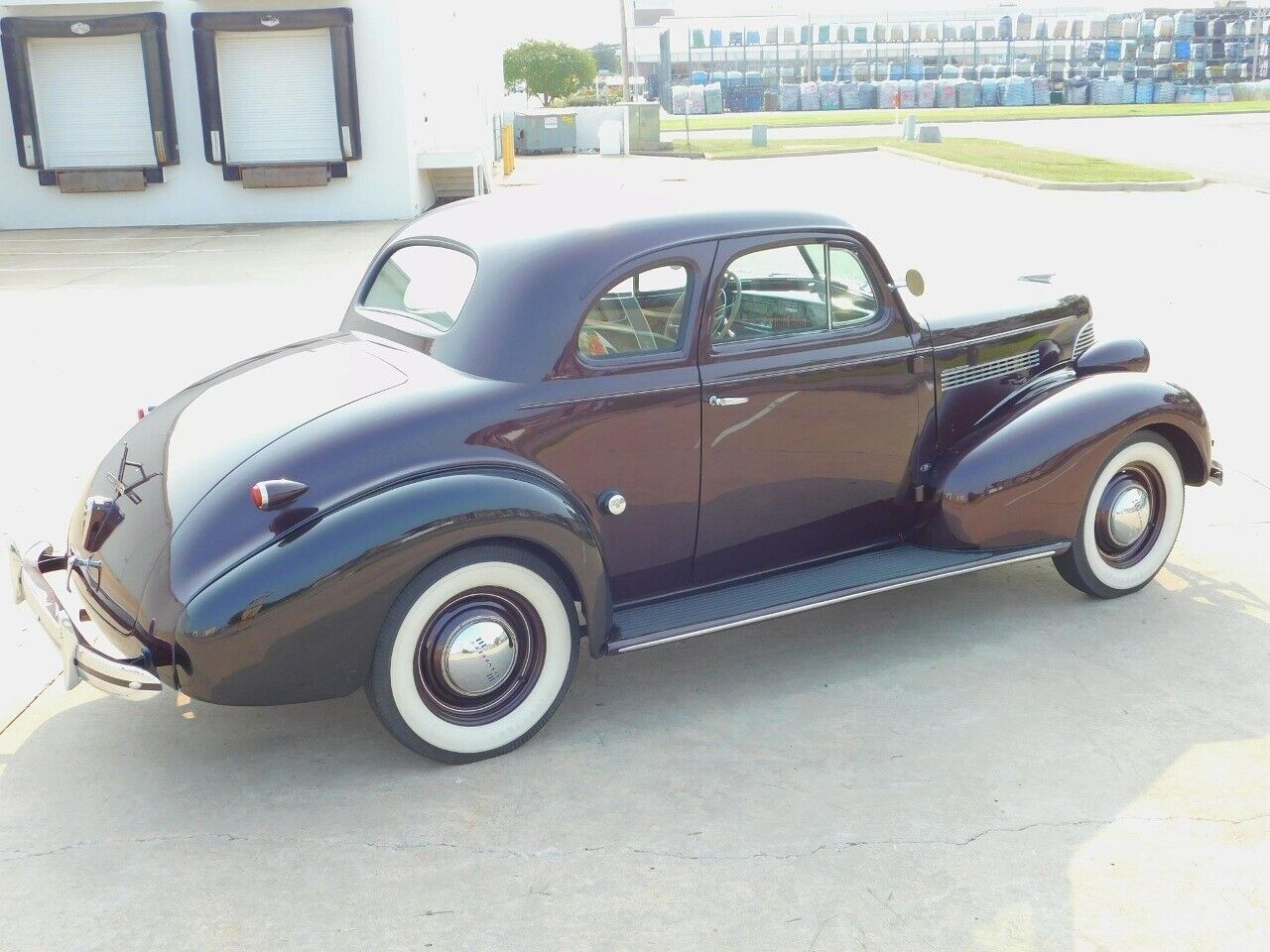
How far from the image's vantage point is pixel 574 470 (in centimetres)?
402

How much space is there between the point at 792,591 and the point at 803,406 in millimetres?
656

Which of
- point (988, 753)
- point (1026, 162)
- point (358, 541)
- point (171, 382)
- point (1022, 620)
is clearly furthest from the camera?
point (1026, 162)

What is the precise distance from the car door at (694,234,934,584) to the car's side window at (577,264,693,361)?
0.12 meters

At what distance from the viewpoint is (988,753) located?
391 centimetres

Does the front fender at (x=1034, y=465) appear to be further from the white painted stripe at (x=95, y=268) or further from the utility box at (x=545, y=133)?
the utility box at (x=545, y=133)

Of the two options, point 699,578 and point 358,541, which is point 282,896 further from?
point 699,578

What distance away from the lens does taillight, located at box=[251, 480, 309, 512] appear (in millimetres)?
3570

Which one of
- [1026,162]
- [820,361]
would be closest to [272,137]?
[1026,162]

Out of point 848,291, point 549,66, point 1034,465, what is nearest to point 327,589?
point 848,291

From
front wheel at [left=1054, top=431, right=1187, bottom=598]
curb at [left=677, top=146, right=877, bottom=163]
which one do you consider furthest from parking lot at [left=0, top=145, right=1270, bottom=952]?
curb at [left=677, top=146, right=877, bottom=163]

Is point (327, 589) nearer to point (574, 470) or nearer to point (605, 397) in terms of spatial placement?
point (574, 470)

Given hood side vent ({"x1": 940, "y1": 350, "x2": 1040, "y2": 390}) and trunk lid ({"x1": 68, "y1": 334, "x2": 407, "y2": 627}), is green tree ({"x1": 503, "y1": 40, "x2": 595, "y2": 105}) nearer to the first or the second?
hood side vent ({"x1": 940, "y1": 350, "x2": 1040, "y2": 390})

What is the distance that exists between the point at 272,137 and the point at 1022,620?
17568 mm

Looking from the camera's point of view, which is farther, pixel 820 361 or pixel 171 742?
pixel 820 361
